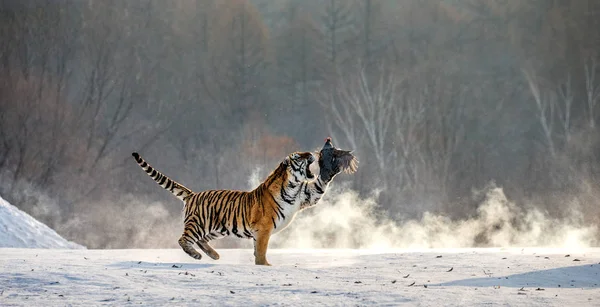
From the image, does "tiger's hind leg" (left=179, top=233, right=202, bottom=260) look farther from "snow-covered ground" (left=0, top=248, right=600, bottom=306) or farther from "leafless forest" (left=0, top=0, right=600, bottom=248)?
"leafless forest" (left=0, top=0, right=600, bottom=248)

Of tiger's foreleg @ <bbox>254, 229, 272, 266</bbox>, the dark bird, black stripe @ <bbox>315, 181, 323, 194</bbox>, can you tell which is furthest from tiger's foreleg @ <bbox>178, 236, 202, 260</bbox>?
the dark bird

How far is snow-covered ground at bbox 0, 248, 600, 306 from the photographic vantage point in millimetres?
7266

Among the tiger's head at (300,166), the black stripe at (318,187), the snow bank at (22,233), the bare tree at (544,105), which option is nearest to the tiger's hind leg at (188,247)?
the tiger's head at (300,166)

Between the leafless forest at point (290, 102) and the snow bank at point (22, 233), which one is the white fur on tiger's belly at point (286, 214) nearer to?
the snow bank at point (22, 233)

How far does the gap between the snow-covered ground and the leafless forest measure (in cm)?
1711

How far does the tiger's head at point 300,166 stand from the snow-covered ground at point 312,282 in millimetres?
1019

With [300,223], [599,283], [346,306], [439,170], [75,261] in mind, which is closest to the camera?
[346,306]

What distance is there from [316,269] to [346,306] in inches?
114

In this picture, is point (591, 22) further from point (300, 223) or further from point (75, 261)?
point (75, 261)

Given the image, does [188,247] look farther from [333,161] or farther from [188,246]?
[333,161]

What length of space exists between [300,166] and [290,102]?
78.5ft

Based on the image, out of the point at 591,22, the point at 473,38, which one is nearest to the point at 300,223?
the point at 473,38

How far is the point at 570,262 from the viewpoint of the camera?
10.5 m

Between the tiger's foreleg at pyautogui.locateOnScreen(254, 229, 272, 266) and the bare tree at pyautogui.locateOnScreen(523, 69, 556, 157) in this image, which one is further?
the bare tree at pyautogui.locateOnScreen(523, 69, 556, 157)
